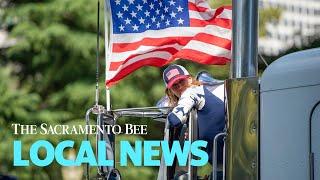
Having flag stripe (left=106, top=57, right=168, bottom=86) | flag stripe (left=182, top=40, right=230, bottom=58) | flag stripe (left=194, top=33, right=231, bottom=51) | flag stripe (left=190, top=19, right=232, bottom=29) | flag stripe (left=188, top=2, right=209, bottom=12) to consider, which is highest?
flag stripe (left=188, top=2, right=209, bottom=12)

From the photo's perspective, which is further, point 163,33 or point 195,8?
point 195,8

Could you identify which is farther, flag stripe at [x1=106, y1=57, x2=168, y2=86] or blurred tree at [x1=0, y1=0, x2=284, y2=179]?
blurred tree at [x1=0, y1=0, x2=284, y2=179]

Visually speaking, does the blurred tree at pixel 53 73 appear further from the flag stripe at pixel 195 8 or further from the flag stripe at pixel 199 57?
the flag stripe at pixel 195 8

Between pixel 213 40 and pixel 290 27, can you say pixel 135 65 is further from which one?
pixel 290 27

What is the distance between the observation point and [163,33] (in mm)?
6000

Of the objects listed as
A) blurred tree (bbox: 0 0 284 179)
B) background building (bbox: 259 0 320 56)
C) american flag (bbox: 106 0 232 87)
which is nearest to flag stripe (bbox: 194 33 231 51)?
american flag (bbox: 106 0 232 87)

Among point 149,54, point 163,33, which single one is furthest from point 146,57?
point 163,33

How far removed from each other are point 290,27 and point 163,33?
1732 cm

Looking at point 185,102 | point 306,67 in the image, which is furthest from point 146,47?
point 306,67

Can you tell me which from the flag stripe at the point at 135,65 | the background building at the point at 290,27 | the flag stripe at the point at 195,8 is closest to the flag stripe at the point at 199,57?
the flag stripe at the point at 135,65

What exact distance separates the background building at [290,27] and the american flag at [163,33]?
11.5 metres

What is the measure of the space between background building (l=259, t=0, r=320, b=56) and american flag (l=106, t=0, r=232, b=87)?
11477 millimetres

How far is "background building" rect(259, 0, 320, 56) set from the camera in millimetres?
19328

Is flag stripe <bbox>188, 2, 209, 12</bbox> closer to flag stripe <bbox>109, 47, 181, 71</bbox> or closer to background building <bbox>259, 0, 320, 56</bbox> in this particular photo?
flag stripe <bbox>109, 47, 181, 71</bbox>
